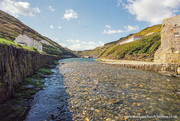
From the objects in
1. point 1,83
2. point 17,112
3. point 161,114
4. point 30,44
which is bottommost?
point 161,114

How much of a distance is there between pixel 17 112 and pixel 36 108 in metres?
1.09

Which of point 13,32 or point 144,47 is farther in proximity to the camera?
point 13,32

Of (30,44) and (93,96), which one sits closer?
(93,96)

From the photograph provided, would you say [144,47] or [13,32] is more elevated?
[13,32]

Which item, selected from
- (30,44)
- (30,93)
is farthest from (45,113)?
(30,44)

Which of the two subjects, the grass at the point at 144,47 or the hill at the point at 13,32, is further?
the hill at the point at 13,32

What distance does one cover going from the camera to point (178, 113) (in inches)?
232

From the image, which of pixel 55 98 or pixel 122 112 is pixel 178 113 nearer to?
pixel 122 112

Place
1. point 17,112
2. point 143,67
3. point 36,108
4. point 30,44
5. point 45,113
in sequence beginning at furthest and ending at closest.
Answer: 1. point 30,44
2. point 143,67
3. point 36,108
4. point 45,113
5. point 17,112

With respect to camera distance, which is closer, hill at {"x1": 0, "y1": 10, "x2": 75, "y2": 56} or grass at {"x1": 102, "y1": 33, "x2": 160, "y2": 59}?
grass at {"x1": 102, "y1": 33, "x2": 160, "y2": 59}

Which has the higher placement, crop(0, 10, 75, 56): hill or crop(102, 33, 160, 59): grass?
crop(0, 10, 75, 56): hill

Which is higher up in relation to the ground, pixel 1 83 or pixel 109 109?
pixel 1 83

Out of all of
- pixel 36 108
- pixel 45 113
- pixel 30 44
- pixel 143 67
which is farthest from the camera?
pixel 30 44

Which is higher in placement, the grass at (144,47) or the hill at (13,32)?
the hill at (13,32)
